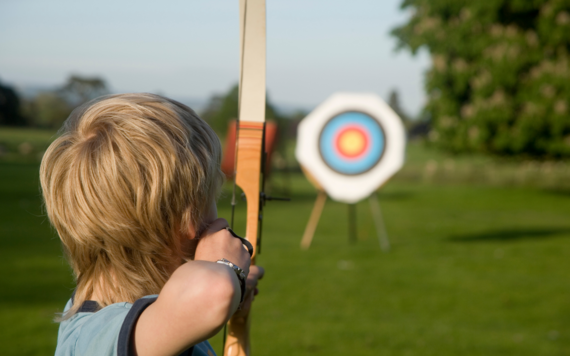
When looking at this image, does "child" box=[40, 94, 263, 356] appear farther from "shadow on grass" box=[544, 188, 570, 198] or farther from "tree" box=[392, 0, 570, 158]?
"shadow on grass" box=[544, 188, 570, 198]

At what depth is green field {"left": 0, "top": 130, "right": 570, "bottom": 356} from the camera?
8.38 feet

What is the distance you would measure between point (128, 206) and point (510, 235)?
6201mm

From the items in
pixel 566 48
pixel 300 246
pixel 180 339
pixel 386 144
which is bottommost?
pixel 300 246

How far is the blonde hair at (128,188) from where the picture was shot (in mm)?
653

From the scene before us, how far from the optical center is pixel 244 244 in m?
0.67

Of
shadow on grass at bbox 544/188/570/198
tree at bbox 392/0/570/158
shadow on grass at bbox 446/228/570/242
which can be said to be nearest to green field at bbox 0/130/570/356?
shadow on grass at bbox 446/228/570/242

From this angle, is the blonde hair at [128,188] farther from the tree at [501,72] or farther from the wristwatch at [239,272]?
the tree at [501,72]

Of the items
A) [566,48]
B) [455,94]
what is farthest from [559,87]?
[455,94]

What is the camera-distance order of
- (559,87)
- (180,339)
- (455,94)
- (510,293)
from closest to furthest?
(180,339) < (510,293) < (559,87) < (455,94)

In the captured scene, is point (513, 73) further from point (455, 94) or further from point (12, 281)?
point (12, 281)

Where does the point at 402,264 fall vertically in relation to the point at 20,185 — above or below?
above

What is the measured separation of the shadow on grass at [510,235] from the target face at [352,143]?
1.42 m

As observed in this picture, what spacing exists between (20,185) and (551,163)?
39.7ft

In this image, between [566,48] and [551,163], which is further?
[551,163]
